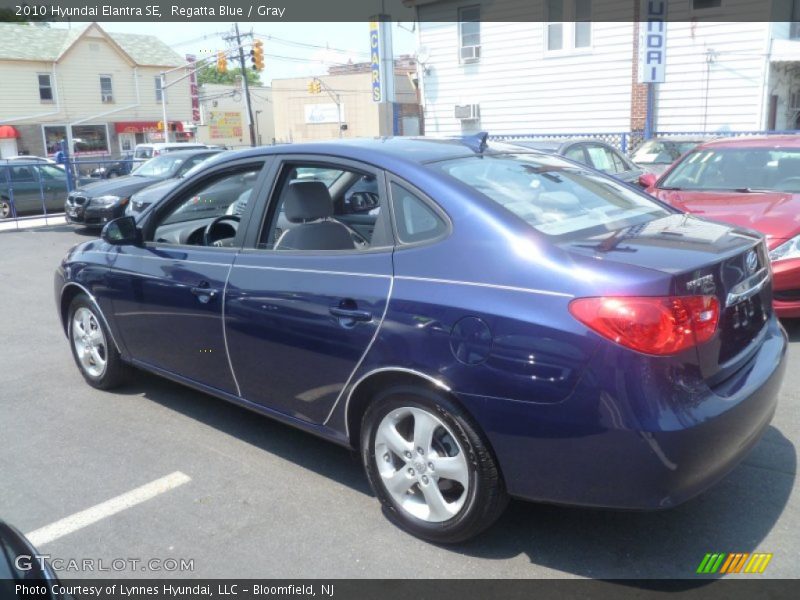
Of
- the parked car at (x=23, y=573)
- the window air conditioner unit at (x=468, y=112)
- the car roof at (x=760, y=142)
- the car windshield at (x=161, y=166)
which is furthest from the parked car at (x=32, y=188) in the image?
the parked car at (x=23, y=573)

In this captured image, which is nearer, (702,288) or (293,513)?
(702,288)

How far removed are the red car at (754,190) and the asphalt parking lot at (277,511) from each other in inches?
40.8

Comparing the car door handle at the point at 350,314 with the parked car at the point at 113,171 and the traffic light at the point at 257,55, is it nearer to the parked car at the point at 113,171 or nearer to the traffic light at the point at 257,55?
the parked car at the point at 113,171

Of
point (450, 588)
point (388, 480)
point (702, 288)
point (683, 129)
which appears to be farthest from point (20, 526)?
point (683, 129)

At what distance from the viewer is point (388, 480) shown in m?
3.35

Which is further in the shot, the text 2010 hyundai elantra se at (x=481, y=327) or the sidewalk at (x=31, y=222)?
the sidewalk at (x=31, y=222)

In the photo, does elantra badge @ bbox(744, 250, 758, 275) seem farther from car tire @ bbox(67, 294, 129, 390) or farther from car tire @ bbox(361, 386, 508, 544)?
car tire @ bbox(67, 294, 129, 390)

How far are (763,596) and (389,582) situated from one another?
55.6 inches

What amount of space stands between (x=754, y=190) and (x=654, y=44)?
36.6 feet

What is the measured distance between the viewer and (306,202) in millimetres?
4039

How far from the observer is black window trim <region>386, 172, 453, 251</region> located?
3182mm

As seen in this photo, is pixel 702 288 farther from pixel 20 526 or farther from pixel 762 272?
pixel 20 526

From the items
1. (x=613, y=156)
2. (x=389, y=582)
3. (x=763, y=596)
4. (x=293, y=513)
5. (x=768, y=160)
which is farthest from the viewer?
(x=613, y=156)

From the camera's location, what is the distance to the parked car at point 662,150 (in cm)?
1408
